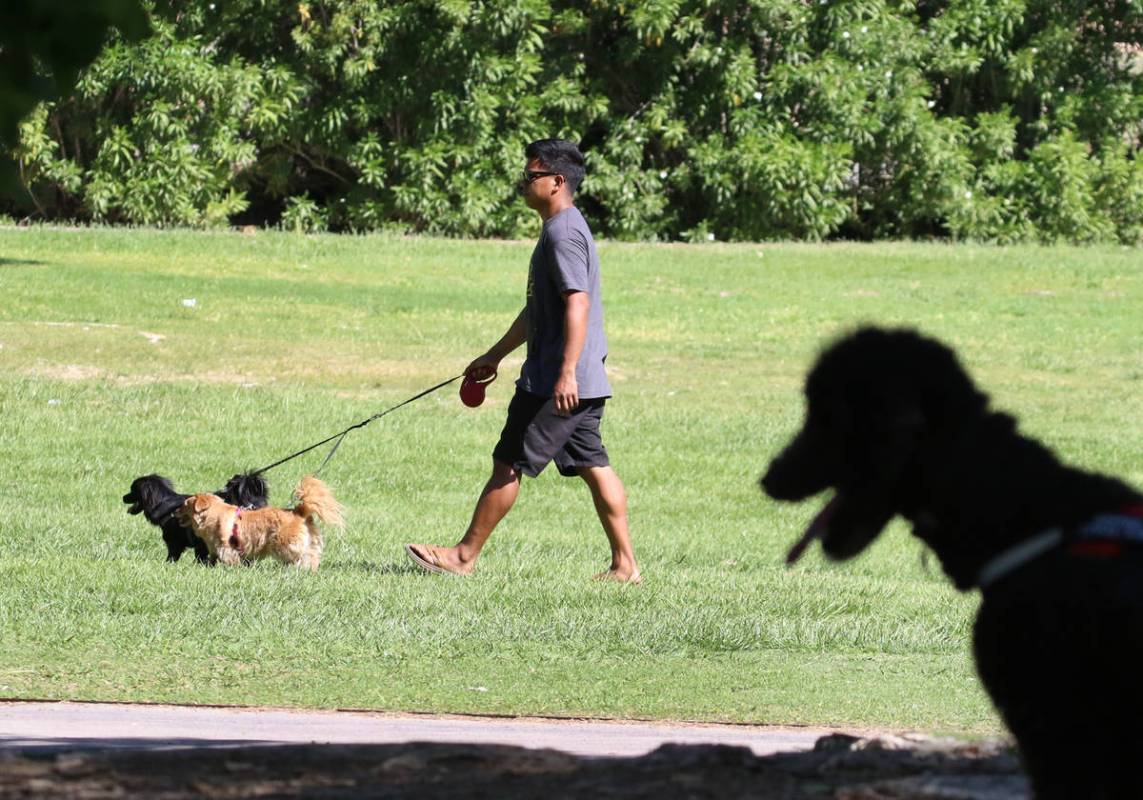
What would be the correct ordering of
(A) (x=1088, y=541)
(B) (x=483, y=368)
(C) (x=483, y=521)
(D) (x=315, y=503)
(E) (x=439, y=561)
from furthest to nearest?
(B) (x=483, y=368) → (D) (x=315, y=503) → (E) (x=439, y=561) → (C) (x=483, y=521) → (A) (x=1088, y=541)

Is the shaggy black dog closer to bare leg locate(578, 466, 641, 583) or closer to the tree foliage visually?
bare leg locate(578, 466, 641, 583)

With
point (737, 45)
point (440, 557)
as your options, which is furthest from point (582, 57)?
point (440, 557)

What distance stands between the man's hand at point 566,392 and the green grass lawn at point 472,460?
917 mm

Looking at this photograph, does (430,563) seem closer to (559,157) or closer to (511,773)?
(559,157)

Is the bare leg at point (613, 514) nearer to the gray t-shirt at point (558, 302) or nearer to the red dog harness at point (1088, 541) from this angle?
the gray t-shirt at point (558, 302)

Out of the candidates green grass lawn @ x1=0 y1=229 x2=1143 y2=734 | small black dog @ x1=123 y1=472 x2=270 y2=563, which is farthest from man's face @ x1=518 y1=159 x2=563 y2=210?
small black dog @ x1=123 y1=472 x2=270 y2=563

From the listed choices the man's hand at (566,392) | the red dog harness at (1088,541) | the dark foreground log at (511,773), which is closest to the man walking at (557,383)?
the man's hand at (566,392)

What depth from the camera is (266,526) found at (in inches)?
370

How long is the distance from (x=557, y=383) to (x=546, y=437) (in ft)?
0.99

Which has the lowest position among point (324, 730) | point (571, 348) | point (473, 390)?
point (324, 730)

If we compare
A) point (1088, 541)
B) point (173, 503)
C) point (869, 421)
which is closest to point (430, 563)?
point (173, 503)

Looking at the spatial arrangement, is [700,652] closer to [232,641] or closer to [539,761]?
[232,641]

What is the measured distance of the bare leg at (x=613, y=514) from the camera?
8.99 m

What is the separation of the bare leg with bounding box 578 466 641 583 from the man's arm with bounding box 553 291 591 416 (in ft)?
1.55
